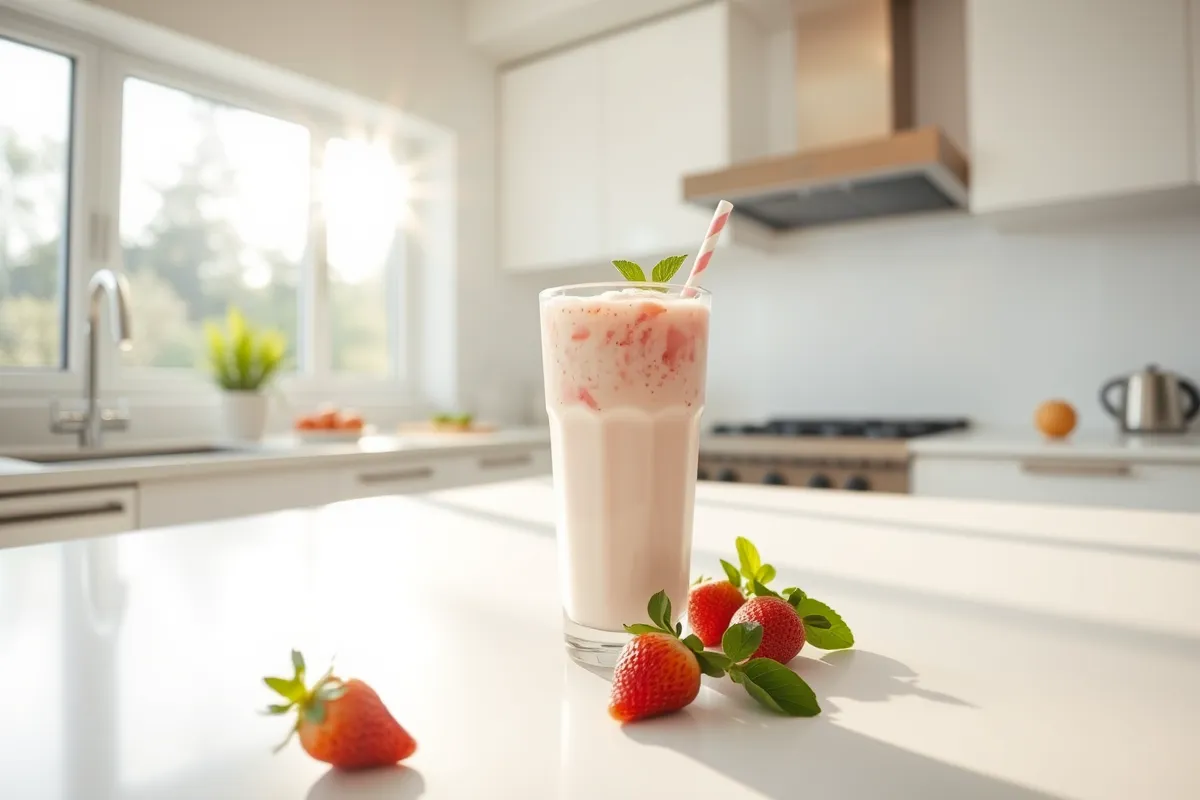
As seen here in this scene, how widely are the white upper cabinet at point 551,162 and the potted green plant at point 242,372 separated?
4.26ft

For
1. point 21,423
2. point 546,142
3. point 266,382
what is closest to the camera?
point 21,423

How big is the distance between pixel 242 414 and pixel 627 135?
176cm

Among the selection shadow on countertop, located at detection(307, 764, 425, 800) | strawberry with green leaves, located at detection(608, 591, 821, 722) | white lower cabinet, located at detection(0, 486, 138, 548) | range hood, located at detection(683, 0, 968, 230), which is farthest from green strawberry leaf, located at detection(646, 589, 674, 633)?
range hood, located at detection(683, 0, 968, 230)

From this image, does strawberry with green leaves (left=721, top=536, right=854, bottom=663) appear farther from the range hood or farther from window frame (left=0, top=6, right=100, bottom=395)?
window frame (left=0, top=6, right=100, bottom=395)

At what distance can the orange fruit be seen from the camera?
2.24 meters

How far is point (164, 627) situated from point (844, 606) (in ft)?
1.60

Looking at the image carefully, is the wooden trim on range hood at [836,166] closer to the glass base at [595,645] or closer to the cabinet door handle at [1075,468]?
the cabinet door handle at [1075,468]

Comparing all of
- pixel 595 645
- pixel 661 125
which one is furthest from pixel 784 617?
pixel 661 125

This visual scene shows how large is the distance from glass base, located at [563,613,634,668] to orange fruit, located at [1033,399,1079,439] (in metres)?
2.17

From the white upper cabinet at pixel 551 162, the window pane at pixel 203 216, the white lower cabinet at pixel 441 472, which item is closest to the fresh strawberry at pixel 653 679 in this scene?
the white lower cabinet at pixel 441 472

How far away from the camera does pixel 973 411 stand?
2.77 metres

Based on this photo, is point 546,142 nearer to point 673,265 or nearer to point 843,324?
point 843,324

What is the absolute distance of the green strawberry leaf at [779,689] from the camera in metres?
0.38

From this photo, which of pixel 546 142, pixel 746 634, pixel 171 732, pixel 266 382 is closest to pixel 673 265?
pixel 746 634
